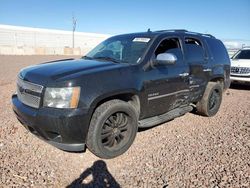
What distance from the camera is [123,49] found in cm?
448

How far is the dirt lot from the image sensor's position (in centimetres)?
304

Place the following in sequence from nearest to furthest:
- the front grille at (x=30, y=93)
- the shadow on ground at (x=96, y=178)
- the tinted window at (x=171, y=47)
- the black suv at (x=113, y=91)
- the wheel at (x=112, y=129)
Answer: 1. the shadow on ground at (x=96, y=178)
2. the black suv at (x=113, y=91)
3. the front grille at (x=30, y=93)
4. the wheel at (x=112, y=129)
5. the tinted window at (x=171, y=47)

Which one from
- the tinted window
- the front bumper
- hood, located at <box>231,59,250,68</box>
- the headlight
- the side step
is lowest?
the side step

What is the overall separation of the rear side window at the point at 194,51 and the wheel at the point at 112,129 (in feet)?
6.29

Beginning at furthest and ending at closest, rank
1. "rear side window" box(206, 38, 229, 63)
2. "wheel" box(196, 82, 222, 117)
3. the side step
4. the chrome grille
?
the chrome grille, "rear side window" box(206, 38, 229, 63), "wheel" box(196, 82, 222, 117), the side step

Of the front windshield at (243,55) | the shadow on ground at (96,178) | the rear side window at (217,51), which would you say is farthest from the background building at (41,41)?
the shadow on ground at (96,178)

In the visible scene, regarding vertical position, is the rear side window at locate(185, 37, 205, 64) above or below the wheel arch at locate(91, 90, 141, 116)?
above

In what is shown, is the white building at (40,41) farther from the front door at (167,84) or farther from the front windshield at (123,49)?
the front door at (167,84)

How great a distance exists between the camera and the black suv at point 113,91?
10.2 ft

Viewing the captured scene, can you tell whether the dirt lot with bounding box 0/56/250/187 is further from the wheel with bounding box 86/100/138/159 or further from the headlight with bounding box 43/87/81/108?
the headlight with bounding box 43/87/81/108

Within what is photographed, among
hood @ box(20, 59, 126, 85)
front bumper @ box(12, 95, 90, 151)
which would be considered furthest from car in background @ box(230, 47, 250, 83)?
front bumper @ box(12, 95, 90, 151)

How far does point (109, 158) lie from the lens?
3.57 meters

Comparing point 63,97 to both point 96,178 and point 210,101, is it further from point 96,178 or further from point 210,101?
point 210,101

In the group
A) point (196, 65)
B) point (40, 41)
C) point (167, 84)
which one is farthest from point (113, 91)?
point (40, 41)
